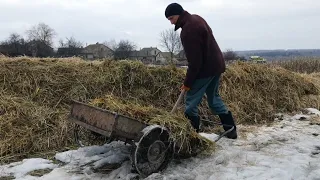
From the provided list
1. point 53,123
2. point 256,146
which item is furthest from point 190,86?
point 53,123

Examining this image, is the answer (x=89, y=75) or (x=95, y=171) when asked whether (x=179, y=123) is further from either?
(x=89, y=75)

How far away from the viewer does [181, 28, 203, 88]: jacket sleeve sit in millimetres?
4332

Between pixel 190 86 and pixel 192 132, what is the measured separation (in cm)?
67

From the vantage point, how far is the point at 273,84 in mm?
7883

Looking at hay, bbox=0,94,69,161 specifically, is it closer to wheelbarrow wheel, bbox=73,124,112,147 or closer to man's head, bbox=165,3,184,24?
wheelbarrow wheel, bbox=73,124,112,147

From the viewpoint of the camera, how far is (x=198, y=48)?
4.36 m

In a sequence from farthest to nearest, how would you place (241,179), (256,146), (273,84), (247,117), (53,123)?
(273,84), (247,117), (53,123), (256,146), (241,179)

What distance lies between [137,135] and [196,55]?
52.1 inches

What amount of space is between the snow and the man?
2.55 ft

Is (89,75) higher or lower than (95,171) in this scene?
higher

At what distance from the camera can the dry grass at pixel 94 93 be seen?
4719mm

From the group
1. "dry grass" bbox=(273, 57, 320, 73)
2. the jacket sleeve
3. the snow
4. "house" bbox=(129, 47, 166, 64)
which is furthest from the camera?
"dry grass" bbox=(273, 57, 320, 73)

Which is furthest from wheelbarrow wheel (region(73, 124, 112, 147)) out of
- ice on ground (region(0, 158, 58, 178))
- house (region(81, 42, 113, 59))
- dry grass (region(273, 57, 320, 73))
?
house (region(81, 42, 113, 59))

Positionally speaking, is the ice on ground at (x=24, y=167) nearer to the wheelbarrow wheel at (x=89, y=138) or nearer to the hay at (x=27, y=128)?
the hay at (x=27, y=128)
